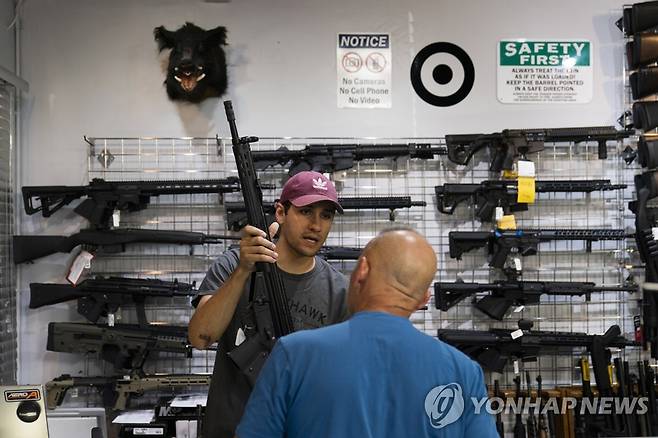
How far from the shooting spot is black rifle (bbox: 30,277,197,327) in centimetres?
371

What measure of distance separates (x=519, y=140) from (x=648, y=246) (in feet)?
3.43

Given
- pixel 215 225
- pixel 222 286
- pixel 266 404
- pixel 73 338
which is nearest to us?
pixel 266 404

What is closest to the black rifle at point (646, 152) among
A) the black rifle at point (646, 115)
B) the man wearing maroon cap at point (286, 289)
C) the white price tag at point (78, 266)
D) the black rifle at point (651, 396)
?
the black rifle at point (646, 115)

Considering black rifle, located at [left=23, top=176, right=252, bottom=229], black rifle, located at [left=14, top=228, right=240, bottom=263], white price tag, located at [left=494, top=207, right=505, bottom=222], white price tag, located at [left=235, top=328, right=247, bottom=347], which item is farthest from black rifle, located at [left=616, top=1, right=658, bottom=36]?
white price tag, located at [left=235, top=328, right=247, bottom=347]

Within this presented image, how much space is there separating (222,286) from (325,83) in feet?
7.82

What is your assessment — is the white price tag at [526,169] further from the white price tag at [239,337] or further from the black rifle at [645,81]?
the white price tag at [239,337]

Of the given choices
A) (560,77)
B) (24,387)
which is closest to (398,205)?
(560,77)

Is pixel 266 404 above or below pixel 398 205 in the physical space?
below

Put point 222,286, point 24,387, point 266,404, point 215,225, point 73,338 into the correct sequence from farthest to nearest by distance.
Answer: point 215,225, point 73,338, point 222,286, point 24,387, point 266,404

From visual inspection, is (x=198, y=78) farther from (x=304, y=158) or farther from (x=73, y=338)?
(x=73, y=338)

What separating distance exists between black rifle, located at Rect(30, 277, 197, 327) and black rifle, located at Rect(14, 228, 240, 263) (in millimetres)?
202

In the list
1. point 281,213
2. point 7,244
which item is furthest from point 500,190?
point 7,244

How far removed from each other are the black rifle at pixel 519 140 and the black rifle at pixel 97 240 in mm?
1486

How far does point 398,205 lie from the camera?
3807mm
